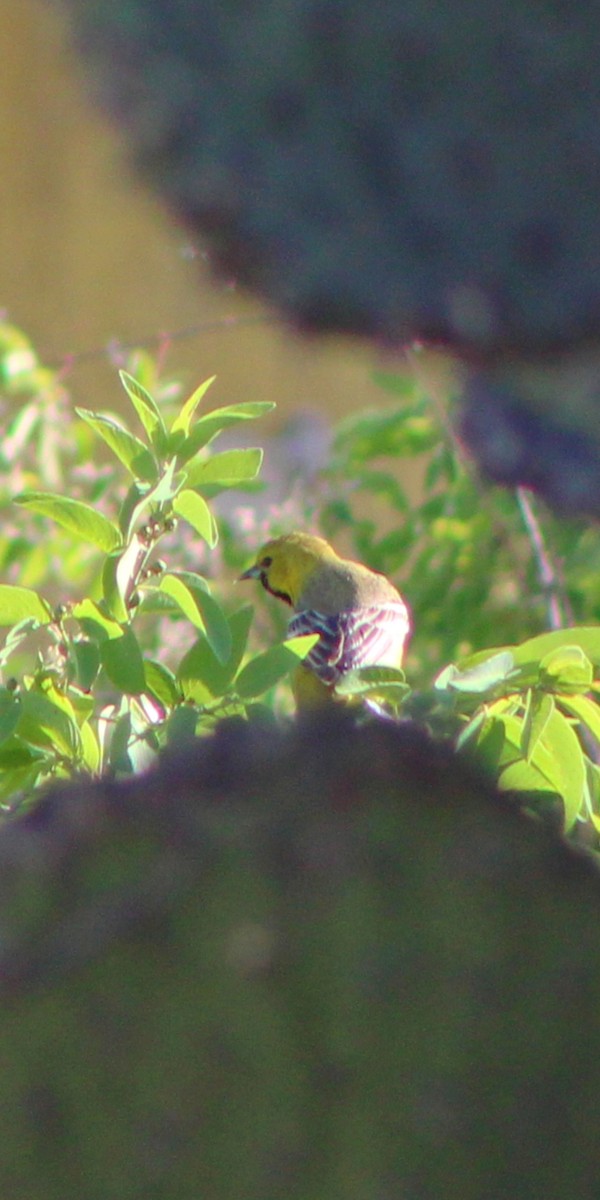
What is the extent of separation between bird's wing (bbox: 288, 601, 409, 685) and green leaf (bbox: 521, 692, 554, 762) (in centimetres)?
297

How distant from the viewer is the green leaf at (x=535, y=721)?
1.87 meters

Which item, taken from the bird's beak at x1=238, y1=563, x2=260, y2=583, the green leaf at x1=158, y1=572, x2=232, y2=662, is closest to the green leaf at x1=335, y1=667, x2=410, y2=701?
the green leaf at x1=158, y1=572, x2=232, y2=662

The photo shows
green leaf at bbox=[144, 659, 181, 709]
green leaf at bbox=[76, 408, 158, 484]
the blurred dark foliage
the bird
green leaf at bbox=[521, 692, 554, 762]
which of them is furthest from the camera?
the bird

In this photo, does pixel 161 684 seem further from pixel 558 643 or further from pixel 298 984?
pixel 298 984

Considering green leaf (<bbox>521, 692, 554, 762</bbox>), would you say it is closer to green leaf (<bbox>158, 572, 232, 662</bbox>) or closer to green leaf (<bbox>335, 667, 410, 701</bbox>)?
green leaf (<bbox>335, 667, 410, 701</bbox>)

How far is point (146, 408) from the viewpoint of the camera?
2.17 m

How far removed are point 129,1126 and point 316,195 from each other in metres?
0.56

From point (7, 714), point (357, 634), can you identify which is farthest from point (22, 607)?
point (357, 634)

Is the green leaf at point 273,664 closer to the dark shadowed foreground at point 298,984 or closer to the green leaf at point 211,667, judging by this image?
the green leaf at point 211,667

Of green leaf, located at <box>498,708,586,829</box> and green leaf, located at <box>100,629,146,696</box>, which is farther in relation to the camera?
green leaf, located at <box>100,629,146,696</box>

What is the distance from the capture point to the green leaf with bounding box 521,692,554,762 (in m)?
1.87

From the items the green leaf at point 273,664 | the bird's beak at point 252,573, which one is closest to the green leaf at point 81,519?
the green leaf at point 273,664

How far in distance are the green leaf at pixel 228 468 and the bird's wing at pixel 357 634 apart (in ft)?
9.31

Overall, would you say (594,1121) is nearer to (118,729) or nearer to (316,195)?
(316,195)
